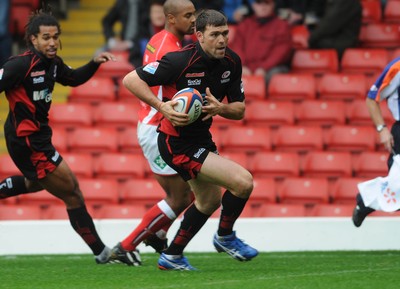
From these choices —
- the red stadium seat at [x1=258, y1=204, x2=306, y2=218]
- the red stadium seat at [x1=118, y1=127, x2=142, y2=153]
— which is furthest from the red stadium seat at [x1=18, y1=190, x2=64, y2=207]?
the red stadium seat at [x1=258, y1=204, x2=306, y2=218]

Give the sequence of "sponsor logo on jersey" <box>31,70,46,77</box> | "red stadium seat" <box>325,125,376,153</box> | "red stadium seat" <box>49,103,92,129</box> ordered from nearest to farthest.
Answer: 1. "sponsor logo on jersey" <box>31,70,46,77</box>
2. "red stadium seat" <box>325,125,376,153</box>
3. "red stadium seat" <box>49,103,92,129</box>

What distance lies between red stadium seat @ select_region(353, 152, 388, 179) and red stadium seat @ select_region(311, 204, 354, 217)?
22.6 inches

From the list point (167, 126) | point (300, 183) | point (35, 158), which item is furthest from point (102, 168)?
point (167, 126)

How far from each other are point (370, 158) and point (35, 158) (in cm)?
450

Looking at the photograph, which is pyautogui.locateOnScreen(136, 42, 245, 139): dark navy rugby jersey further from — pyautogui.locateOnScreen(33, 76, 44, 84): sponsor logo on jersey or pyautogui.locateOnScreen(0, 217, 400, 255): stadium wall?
pyautogui.locateOnScreen(0, 217, 400, 255): stadium wall

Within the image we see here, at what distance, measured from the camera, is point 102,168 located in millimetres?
12258

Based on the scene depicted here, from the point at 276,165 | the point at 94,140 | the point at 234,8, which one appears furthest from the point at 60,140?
the point at 234,8

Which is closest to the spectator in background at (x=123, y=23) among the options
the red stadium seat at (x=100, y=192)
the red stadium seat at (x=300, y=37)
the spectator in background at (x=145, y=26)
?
the spectator in background at (x=145, y=26)

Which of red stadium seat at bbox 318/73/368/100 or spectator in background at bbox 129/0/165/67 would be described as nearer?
spectator in background at bbox 129/0/165/67

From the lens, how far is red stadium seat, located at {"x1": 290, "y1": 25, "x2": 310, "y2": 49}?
535 inches

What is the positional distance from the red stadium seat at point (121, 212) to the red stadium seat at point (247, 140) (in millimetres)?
1216

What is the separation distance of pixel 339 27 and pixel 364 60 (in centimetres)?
48

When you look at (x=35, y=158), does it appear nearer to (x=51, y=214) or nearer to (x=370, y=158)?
(x=51, y=214)

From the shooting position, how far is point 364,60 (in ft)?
42.8
